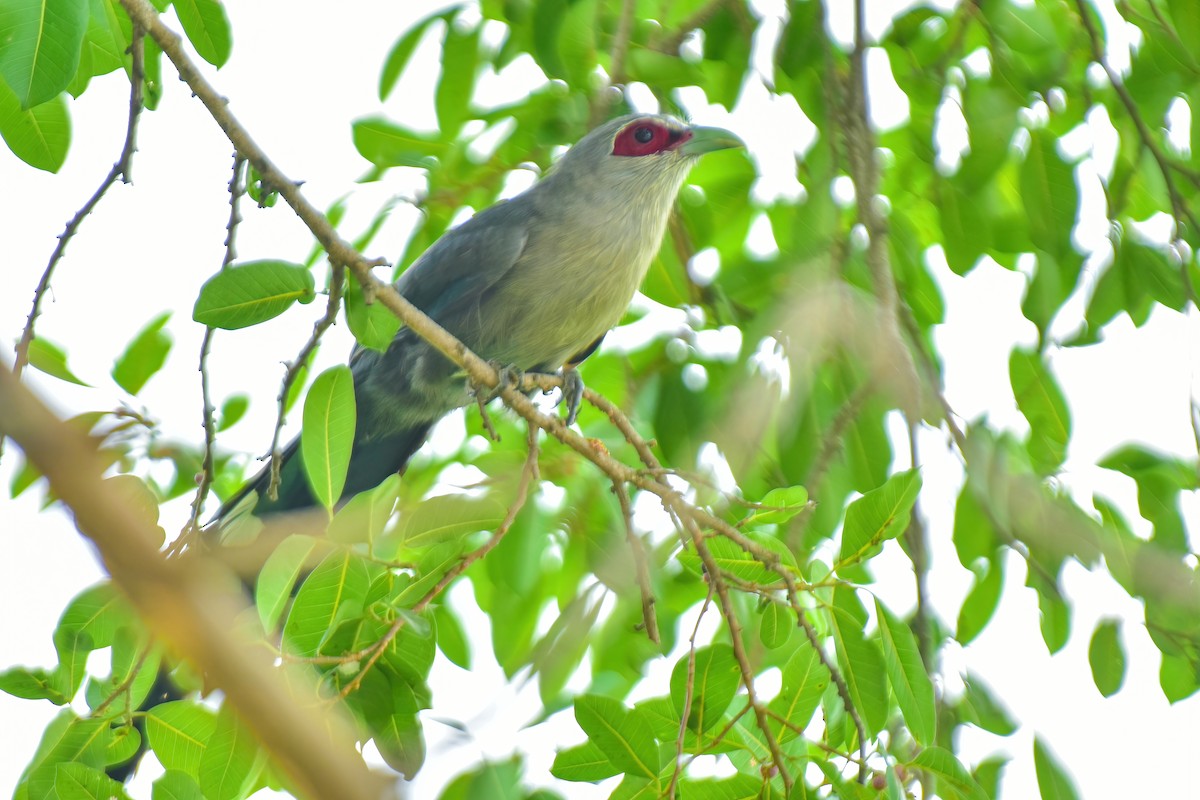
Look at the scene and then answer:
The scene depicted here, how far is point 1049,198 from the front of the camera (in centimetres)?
299

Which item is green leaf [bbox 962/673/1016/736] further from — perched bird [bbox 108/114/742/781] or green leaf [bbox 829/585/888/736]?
perched bird [bbox 108/114/742/781]

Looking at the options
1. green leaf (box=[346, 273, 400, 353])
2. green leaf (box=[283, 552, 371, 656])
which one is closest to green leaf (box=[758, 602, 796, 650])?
green leaf (box=[283, 552, 371, 656])

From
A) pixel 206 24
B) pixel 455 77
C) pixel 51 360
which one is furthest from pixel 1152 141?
pixel 51 360

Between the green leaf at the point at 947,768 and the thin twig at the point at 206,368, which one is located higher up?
the thin twig at the point at 206,368

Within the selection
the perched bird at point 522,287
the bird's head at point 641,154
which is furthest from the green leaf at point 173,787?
the bird's head at point 641,154

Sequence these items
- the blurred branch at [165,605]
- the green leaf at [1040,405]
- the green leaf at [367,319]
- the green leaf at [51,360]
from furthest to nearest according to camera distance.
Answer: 1. the green leaf at [1040,405]
2. the green leaf at [51,360]
3. the green leaf at [367,319]
4. the blurred branch at [165,605]

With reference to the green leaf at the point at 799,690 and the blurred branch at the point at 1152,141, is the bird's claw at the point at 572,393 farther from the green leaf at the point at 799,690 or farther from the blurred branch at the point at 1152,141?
the blurred branch at the point at 1152,141

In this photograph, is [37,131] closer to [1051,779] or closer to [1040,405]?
[1040,405]

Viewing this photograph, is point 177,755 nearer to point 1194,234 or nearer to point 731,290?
point 731,290

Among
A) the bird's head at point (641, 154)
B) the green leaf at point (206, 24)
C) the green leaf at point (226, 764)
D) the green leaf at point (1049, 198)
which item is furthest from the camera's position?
the bird's head at point (641, 154)

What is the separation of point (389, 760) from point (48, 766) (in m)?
0.60

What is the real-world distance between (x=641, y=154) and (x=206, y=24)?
2.25 metres

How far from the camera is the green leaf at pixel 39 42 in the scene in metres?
2.01

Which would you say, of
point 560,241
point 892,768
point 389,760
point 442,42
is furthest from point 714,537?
point 560,241
